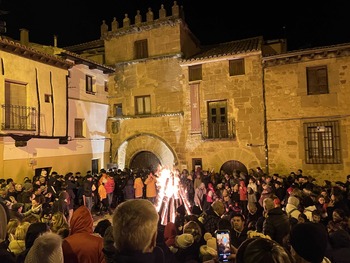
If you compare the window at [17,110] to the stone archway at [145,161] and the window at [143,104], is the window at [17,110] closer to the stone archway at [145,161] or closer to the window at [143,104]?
the window at [143,104]

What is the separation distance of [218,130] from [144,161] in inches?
217

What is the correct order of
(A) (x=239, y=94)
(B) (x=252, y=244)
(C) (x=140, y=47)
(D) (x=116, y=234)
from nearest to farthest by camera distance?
(B) (x=252, y=244) < (D) (x=116, y=234) < (A) (x=239, y=94) < (C) (x=140, y=47)

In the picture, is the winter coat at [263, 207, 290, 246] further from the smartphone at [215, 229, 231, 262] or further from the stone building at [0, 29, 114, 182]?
the stone building at [0, 29, 114, 182]

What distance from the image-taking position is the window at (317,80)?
1532 cm

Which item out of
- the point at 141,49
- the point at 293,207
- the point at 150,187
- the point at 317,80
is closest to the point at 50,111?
the point at 141,49

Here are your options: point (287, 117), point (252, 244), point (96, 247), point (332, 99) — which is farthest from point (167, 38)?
point (252, 244)

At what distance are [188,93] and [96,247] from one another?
15309mm

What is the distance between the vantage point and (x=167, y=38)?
1933cm

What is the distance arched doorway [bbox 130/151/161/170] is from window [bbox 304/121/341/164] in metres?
9.10

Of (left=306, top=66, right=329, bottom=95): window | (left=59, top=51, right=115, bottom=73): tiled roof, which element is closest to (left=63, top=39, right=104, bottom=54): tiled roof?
(left=59, top=51, right=115, bottom=73): tiled roof

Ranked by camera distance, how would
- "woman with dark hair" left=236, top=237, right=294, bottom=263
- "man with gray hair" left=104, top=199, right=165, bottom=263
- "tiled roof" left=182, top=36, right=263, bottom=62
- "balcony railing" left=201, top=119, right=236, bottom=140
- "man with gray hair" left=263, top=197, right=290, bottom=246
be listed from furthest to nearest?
"balcony railing" left=201, top=119, right=236, bottom=140 < "tiled roof" left=182, top=36, right=263, bottom=62 < "man with gray hair" left=263, top=197, right=290, bottom=246 < "man with gray hair" left=104, top=199, right=165, bottom=263 < "woman with dark hair" left=236, top=237, right=294, bottom=263

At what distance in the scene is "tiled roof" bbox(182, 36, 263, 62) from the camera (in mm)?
16938

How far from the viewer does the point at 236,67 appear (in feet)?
56.9

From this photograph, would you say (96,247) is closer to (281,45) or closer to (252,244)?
(252,244)
